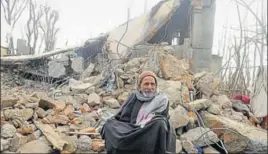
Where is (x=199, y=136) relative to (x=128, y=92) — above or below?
below

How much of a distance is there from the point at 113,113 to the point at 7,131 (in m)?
1.53

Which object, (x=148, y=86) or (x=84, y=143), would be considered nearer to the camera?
(x=148, y=86)

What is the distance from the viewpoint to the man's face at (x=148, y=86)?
3.18 meters

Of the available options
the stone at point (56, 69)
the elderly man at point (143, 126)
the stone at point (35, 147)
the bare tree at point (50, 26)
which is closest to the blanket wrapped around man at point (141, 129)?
the elderly man at point (143, 126)

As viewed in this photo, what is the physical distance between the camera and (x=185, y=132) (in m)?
4.61

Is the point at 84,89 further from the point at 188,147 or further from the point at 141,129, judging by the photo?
the point at 141,129

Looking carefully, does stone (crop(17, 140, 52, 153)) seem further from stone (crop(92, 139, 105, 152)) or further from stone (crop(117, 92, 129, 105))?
stone (crop(117, 92, 129, 105))

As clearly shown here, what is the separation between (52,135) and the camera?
14.1 feet

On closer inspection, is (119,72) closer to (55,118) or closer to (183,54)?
(55,118)

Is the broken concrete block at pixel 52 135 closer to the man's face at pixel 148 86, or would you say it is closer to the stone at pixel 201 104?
the man's face at pixel 148 86

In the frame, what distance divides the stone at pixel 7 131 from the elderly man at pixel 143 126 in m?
1.34

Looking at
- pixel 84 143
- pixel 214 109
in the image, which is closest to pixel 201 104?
pixel 214 109

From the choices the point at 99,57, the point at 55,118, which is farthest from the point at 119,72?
the point at 99,57

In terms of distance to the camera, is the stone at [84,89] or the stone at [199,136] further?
the stone at [84,89]
